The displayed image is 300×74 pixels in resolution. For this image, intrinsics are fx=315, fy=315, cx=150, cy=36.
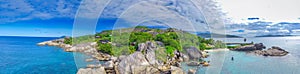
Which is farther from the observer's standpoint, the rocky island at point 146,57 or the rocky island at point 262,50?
the rocky island at point 262,50

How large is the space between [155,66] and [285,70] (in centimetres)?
610

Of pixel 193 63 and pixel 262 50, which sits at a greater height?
pixel 193 63

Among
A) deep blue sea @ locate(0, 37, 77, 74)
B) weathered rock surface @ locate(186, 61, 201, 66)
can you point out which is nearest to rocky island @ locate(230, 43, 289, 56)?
weathered rock surface @ locate(186, 61, 201, 66)

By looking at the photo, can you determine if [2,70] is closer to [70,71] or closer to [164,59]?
[70,71]

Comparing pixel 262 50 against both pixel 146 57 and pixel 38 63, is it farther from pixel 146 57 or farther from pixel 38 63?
pixel 38 63

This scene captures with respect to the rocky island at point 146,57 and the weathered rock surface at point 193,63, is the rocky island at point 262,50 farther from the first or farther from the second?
the weathered rock surface at point 193,63

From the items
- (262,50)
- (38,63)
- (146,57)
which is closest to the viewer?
(146,57)

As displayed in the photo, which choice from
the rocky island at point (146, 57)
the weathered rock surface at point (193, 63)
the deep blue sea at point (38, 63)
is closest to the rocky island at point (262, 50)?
the rocky island at point (146, 57)

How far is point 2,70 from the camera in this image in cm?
1440

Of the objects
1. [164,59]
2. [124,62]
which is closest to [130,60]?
[124,62]

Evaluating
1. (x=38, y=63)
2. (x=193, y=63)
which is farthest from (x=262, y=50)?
(x=38, y=63)

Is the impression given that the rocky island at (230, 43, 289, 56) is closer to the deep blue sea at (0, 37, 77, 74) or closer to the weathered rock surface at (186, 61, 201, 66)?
the weathered rock surface at (186, 61, 201, 66)

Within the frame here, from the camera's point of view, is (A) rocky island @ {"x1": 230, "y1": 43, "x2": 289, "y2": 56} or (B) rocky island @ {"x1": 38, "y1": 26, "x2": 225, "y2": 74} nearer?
(B) rocky island @ {"x1": 38, "y1": 26, "x2": 225, "y2": 74}

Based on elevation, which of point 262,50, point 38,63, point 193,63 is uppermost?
point 38,63
